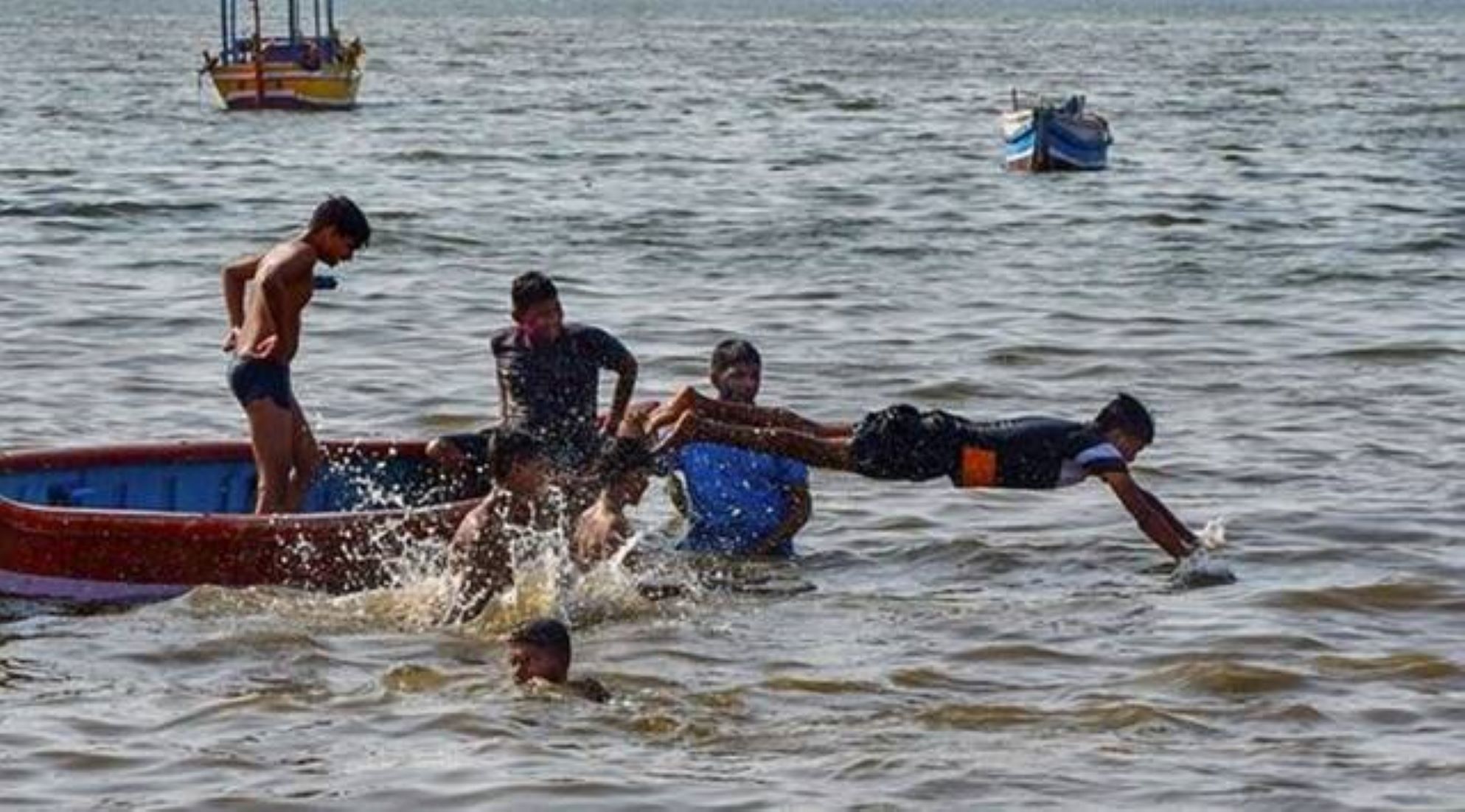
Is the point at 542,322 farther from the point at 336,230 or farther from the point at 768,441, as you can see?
the point at 768,441

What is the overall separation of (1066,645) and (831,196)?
24.9m

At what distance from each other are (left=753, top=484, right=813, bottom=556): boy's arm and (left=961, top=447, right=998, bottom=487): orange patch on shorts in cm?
99

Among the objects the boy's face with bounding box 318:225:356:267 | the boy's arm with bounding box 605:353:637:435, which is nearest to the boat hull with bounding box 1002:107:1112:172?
the boy's arm with bounding box 605:353:637:435

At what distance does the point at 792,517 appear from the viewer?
1412cm

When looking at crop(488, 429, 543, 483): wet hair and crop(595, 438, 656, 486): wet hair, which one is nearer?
crop(488, 429, 543, 483): wet hair

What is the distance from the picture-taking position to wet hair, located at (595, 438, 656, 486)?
13031 mm

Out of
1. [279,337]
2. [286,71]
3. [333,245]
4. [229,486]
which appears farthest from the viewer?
[286,71]

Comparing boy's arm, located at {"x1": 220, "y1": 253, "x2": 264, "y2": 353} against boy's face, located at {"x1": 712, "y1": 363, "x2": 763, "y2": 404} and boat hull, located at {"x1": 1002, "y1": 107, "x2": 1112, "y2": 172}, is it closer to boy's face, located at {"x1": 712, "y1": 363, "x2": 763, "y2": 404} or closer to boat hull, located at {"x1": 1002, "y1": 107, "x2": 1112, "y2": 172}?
boy's face, located at {"x1": 712, "y1": 363, "x2": 763, "y2": 404}

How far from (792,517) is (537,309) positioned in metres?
1.62

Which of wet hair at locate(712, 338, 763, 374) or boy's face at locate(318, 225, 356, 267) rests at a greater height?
boy's face at locate(318, 225, 356, 267)

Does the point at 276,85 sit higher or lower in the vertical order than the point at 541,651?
lower

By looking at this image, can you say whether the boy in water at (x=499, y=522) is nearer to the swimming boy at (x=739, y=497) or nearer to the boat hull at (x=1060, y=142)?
the swimming boy at (x=739, y=497)

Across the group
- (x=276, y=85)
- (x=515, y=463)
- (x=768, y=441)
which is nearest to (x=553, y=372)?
(x=768, y=441)

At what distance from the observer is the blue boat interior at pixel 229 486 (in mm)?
14094
